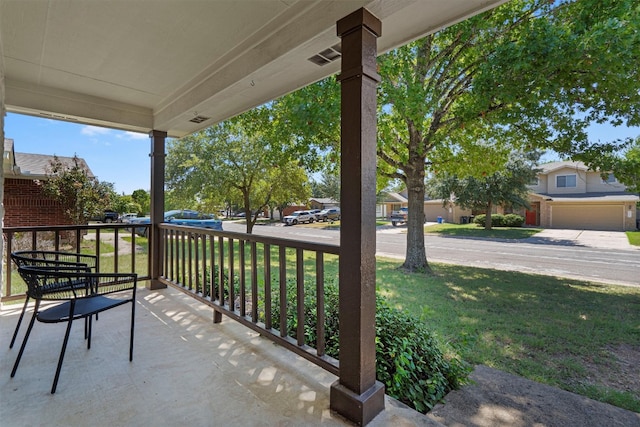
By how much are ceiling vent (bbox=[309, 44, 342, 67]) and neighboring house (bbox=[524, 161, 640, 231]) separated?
20.2m

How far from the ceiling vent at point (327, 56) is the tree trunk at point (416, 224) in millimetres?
5629

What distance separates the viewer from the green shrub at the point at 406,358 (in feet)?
6.68

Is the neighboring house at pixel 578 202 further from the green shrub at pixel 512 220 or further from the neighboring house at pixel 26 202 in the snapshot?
the neighboring house at pixel 26 202

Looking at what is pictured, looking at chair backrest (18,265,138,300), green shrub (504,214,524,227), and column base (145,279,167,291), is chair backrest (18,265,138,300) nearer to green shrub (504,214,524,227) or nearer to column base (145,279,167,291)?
column base (145,279,167,291)

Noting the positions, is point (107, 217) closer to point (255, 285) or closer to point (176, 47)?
point (176, 47)

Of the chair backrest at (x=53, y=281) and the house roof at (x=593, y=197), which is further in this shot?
the house roof at (x=593, y=197)

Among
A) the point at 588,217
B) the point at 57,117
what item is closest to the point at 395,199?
the point at 588,217

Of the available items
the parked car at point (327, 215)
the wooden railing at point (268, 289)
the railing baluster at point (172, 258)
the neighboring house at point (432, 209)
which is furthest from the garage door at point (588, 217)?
the railing baluster at point (172, 258)

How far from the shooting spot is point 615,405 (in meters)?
2.33

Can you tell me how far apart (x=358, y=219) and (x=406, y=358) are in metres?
1.17

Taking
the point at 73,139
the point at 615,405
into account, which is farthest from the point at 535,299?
the point at 73,139

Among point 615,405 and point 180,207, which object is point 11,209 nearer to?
point 180,207

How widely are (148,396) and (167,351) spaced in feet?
1.95

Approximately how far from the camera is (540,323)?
4.21 meters
